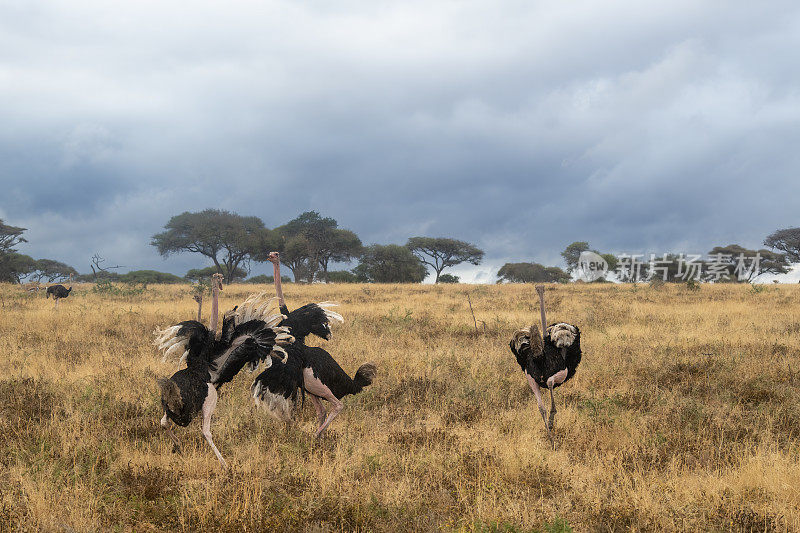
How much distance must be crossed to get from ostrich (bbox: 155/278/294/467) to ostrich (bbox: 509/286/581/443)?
9.37 ft

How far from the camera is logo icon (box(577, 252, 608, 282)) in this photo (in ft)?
164

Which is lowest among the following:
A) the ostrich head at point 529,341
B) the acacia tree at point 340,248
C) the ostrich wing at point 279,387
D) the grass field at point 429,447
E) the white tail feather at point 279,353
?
the grass field at point 429,447

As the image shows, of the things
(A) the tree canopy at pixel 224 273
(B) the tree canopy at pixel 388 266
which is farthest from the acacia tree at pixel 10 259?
(B) the tree canopy at pixel 388 266

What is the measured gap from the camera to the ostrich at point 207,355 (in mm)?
4859

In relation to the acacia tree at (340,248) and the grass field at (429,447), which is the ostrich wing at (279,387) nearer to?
the grass field at (429,447)

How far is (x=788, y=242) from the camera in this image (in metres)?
51.4

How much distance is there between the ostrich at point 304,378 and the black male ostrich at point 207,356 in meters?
0.23

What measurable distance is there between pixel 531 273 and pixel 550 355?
51.9m

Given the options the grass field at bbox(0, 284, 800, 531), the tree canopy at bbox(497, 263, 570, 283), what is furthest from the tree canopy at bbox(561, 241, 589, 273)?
the grass field at bbox(0, 284, 800, 531)

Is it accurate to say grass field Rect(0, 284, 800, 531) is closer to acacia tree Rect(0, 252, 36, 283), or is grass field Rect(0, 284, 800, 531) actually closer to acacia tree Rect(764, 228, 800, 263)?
acacia tree Rect(0, 252, 36, 283)

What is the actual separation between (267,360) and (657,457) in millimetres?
4204

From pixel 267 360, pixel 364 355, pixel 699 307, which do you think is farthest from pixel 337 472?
pixel 699 307

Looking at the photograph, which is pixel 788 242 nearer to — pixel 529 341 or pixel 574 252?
pixel 574 252

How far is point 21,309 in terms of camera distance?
16078 millimetres
